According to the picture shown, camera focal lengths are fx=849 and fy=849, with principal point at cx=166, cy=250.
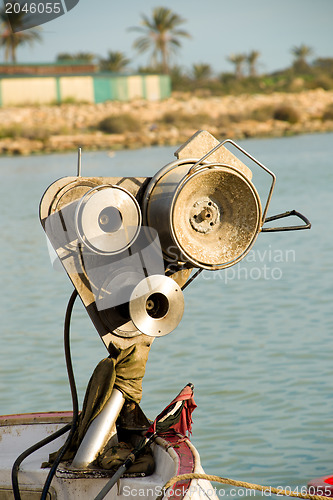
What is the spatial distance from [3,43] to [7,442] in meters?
68.2

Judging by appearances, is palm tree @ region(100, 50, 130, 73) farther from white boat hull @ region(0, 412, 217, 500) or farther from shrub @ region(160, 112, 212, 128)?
white boat hull @ region(0, 412, 217, 500)

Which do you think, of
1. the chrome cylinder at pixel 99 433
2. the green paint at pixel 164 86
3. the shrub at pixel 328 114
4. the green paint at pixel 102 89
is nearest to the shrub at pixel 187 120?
the shrub at pixel 328 114

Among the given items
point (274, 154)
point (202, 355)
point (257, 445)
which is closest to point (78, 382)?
point (202, 355)

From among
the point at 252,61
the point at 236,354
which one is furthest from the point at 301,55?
the point at 236,354

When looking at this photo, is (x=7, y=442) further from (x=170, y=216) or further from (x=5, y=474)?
(x=170, y=216)

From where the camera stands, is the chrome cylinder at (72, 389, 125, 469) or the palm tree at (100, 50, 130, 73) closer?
the chrome cylinder at (72, 389, 125, 469)

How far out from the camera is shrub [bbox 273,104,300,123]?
57.1 meters

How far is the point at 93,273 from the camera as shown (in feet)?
16.1

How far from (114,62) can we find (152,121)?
2313cm

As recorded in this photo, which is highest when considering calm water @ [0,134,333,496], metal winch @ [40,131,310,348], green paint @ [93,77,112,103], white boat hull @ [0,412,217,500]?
green paint @ [93,77,112,103]

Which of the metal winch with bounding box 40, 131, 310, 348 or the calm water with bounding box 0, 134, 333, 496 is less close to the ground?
the metal winch with bounding box 40, 131, 310, 348

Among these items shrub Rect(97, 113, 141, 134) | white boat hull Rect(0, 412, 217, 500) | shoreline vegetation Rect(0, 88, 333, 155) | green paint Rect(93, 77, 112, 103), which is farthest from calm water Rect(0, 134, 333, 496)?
green paint Rect(93, 77, 112, 103)

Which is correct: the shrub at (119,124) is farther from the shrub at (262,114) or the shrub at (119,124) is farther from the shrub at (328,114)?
the shrub at (328,114)

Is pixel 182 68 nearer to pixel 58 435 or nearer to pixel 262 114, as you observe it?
pixel 262 114
